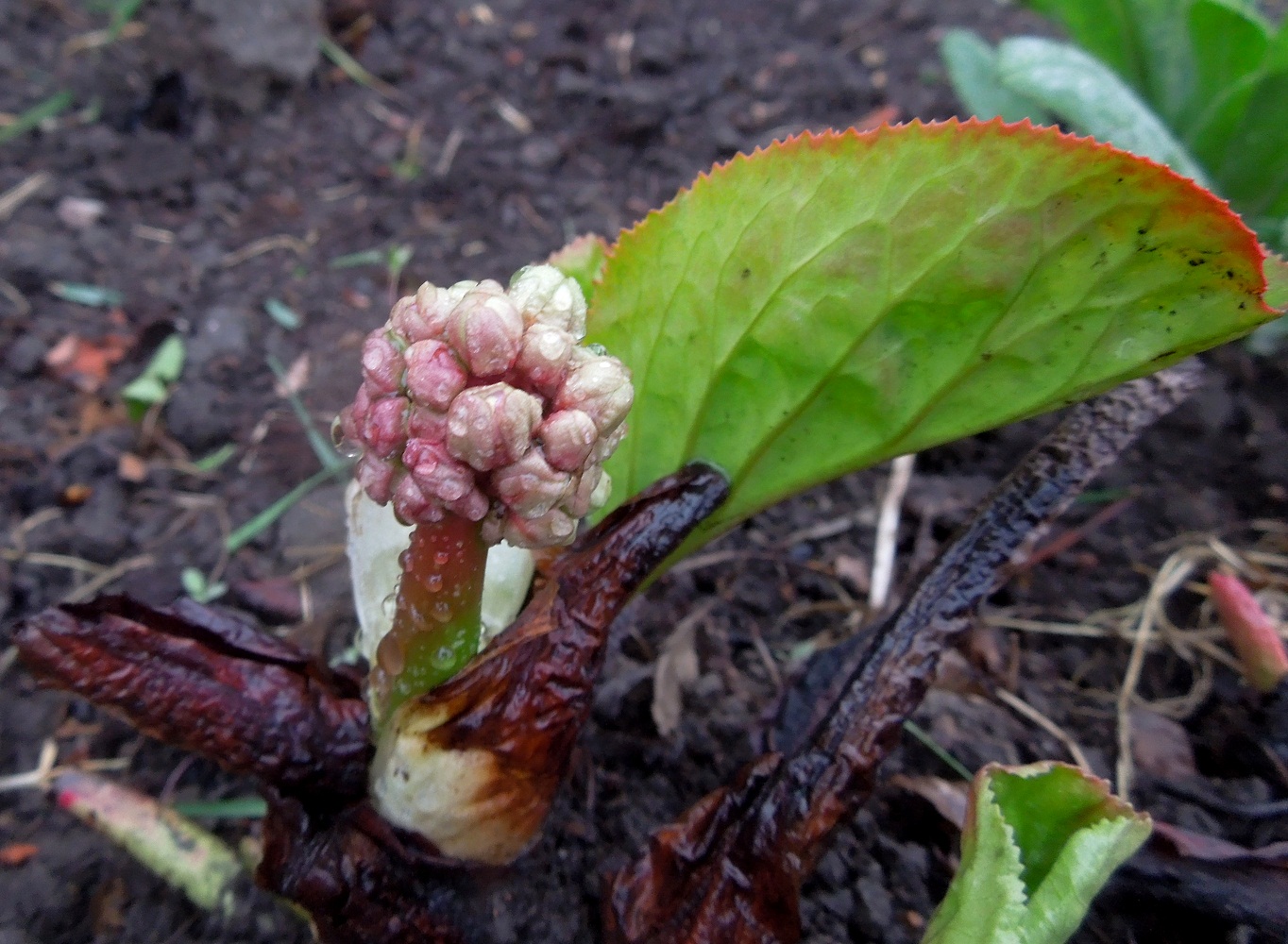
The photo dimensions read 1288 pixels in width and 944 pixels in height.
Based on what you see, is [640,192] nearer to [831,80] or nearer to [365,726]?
[831,80]

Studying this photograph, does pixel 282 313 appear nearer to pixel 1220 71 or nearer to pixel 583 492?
pixel 583 492

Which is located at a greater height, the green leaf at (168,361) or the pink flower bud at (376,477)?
the pink flower bud at (376,477)

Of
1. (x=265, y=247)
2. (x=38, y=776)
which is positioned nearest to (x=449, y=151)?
(x=265, y=247)

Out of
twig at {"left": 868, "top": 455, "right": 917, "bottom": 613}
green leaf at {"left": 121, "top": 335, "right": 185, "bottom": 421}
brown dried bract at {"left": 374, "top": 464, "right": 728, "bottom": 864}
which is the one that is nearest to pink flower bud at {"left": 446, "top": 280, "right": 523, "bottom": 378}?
brown dried bract at {"left": 374, "top": 464, "right": 728, "bottom": 864}

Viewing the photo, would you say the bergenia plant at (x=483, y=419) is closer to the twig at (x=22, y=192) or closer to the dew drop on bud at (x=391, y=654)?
the dew drop on bud at (x=391, y=654)

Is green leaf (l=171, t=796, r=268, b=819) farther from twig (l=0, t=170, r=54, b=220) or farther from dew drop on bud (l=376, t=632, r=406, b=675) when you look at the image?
twig (l=0, t=170, r=54, b=220)

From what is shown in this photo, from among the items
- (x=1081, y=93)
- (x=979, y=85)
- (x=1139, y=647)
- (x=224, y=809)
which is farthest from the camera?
(x=979, y=85)

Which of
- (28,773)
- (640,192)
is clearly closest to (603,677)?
(28,773)

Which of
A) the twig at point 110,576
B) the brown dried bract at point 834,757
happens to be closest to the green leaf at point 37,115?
the twig at point 110,576
